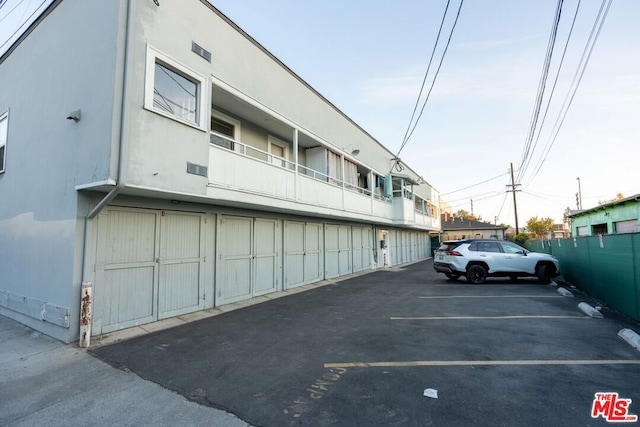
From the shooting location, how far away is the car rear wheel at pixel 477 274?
1183cm

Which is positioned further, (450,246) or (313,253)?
(450,246)

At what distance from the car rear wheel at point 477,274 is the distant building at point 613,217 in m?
5.79

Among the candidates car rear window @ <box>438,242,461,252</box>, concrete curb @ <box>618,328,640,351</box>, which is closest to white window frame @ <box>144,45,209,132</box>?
concrete curb @ <box>618,328,640,351</box>

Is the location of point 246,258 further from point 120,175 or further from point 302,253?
point 120,175

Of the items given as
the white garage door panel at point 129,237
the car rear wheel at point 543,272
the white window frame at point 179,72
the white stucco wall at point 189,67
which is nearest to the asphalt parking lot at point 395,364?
the white garage door panel at point 129,237

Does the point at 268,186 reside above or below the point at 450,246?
above

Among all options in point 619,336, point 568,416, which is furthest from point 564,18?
point 568,416

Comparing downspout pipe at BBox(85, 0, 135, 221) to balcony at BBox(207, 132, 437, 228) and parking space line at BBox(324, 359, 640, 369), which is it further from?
parking space line at BBox(324, 359, 640, 369)

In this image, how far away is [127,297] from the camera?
5883 mm

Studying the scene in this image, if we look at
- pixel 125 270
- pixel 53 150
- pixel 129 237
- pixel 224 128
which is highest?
pixel 224 128

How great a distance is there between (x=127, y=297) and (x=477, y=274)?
11.6 meters

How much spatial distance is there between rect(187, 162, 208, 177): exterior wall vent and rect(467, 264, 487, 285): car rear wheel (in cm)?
1037

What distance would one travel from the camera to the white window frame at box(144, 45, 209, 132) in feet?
17.5

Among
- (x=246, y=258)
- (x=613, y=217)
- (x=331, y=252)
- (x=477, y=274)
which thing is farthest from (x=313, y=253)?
(x=613, y=217)
